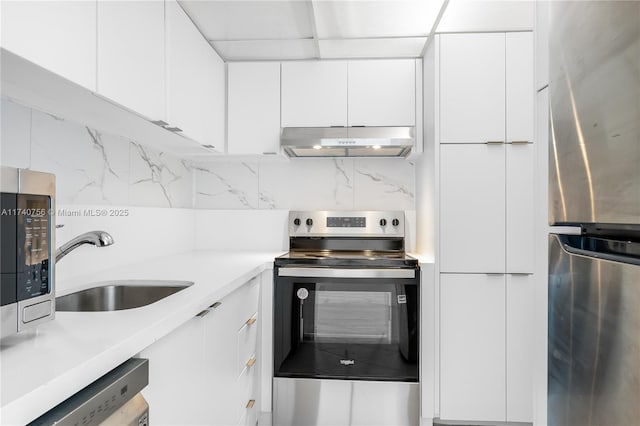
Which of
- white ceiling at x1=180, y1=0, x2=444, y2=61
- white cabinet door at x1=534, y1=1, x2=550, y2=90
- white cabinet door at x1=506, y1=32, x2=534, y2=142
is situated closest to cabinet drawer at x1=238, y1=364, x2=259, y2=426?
white cabinet door at x1=534, y1=1, x2=550, y2=90

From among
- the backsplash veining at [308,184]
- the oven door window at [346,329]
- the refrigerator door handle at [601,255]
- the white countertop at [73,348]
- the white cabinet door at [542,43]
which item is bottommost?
the oven door window at [346,329]

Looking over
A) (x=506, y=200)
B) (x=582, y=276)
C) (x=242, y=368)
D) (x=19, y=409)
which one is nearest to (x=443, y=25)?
(x=506, y=200)

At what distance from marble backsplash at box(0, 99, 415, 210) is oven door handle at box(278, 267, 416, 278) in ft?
2.34

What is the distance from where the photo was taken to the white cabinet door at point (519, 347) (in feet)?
6.98

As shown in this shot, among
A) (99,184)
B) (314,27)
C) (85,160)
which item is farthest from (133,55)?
(314,27)

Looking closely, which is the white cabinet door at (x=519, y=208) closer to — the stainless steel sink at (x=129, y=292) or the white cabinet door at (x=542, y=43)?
the white cabinet door at (x=542, y=43)

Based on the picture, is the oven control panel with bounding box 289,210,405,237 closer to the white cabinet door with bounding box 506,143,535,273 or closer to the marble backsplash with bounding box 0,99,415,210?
the marble backsplash with bounding box 0,99,415,210

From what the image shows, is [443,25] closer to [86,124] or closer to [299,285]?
[299,285]

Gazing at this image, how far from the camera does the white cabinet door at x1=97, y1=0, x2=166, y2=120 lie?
127 cm

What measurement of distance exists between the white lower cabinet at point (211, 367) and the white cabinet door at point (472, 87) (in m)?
1.38

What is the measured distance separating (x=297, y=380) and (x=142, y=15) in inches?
72.9

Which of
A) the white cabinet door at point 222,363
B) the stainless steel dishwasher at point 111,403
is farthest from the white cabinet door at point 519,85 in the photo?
the stainless steel dishwasher at point 111,403

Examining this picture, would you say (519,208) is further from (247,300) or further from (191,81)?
(191,81)

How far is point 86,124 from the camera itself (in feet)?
5.64
